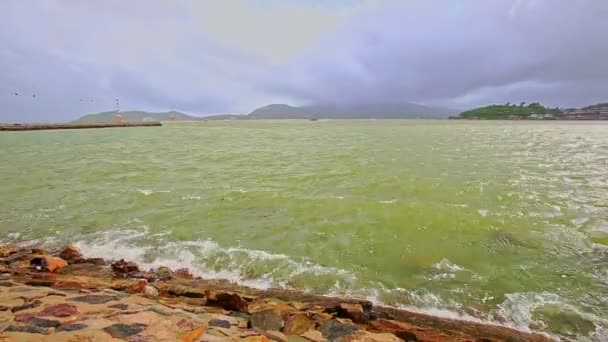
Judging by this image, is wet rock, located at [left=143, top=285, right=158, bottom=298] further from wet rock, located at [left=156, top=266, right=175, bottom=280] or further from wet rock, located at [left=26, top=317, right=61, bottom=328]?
wet rock, located at [left=26, top=317, right=61, bottom=328]

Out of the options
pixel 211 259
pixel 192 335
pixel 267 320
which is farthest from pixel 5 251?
pixel 267 320

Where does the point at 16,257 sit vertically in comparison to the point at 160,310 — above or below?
below

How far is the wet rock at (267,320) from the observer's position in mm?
5281

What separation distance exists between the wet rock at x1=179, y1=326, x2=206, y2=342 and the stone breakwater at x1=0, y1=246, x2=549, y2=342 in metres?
0.01

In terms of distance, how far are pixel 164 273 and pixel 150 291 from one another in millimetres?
1371

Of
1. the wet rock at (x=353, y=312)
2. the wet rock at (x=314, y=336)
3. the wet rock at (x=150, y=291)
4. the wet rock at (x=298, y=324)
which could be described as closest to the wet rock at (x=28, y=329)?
the wet rock at (x=150, y=291)

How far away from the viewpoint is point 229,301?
6.08 m

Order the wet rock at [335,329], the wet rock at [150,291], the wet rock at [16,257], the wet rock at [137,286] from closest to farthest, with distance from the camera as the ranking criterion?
1. the wet rock at [335,329]
2. the wet rock at [150,291]
3. the wet rock at [137,286]
4. the wet rock at [16,257]

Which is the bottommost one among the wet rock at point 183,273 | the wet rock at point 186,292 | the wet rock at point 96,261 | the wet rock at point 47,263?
the wet rock at point 183,273

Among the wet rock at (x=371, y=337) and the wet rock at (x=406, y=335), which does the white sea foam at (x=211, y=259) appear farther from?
the wet rock at (x=371, y=337)

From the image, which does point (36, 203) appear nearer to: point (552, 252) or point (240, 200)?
point (240, 200)

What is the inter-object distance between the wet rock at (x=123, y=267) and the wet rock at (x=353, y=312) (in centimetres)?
550

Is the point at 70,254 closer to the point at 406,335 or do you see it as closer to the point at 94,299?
the point at 94,299

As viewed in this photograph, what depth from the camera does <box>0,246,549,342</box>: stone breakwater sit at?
446 cm
